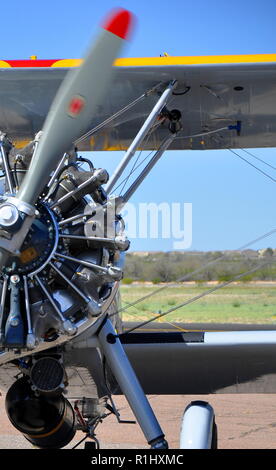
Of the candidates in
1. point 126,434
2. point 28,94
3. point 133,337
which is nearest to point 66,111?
point 28,94

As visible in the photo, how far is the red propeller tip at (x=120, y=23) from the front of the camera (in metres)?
5.30

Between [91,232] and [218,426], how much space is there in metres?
7.12

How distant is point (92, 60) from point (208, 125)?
3.21 m

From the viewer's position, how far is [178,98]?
308 inches

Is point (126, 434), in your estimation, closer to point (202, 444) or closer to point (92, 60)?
point (202, 444)

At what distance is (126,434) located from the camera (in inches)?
459

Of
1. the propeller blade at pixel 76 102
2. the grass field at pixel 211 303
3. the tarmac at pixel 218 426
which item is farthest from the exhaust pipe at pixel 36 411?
the grass field at pixel 211 303

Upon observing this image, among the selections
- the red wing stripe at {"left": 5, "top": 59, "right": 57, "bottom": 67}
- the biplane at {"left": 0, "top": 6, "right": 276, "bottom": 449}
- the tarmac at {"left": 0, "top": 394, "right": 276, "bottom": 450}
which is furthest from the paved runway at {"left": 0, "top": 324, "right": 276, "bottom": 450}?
the red wing stripe at {"left": 5, "top": 59, "right": 57, "bottom": 67}

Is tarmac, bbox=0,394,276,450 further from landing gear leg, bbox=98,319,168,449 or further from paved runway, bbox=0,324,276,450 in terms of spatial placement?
landing gear leg, bbox=98,319,168,449

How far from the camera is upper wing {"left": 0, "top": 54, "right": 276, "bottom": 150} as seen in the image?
23.2 feet

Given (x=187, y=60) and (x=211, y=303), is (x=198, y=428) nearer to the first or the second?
(x=187, y=60)

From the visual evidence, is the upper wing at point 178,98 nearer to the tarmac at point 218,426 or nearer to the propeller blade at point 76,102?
the propeller blade at point 76,102

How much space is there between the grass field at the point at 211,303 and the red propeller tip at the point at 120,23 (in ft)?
77.1

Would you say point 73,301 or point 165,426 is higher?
point 165,426
